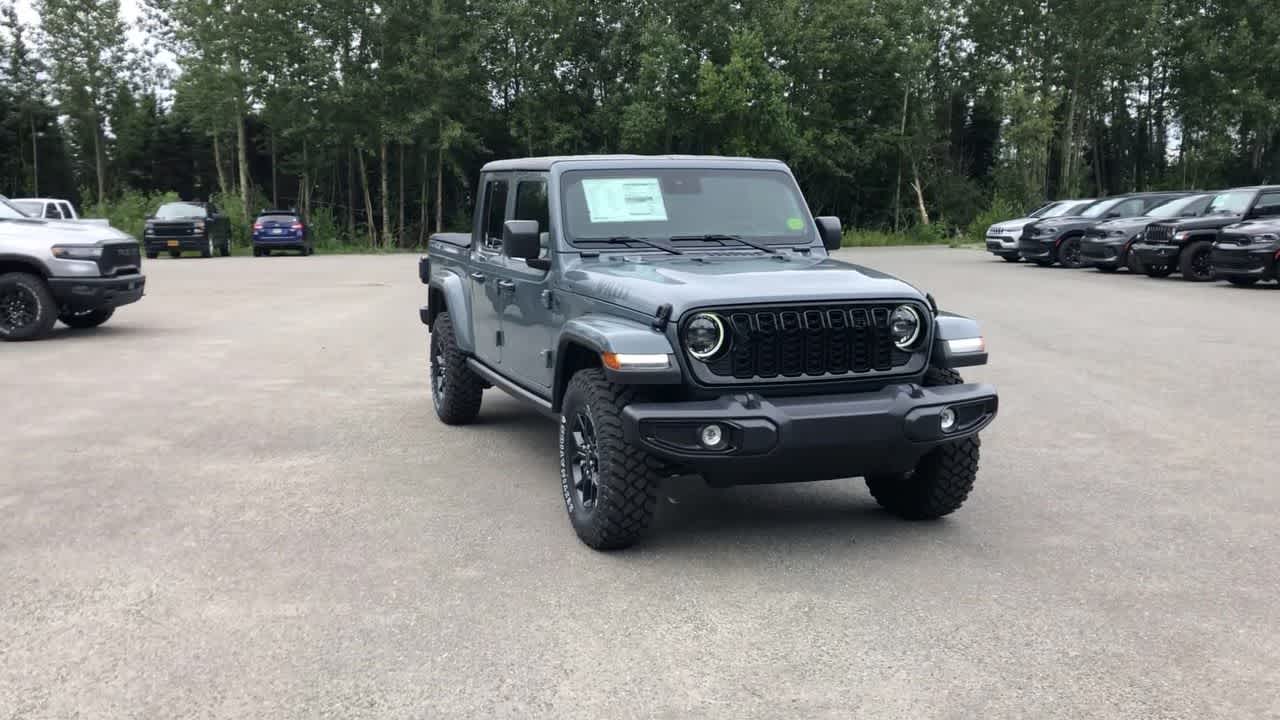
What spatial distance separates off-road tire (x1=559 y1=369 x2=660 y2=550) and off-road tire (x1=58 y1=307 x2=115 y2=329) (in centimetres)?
1225

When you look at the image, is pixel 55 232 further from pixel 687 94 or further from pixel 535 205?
pixel 687 94

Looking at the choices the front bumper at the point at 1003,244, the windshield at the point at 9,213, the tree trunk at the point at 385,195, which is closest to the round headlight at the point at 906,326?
the windshield at the point at 9,213

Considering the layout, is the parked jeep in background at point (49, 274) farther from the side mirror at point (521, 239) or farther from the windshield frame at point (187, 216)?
the windshield frame at point (187, 216)

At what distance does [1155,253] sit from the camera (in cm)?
2414

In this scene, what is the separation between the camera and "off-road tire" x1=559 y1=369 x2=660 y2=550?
5207 mm

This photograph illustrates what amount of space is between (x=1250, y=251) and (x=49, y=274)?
61.4 feet

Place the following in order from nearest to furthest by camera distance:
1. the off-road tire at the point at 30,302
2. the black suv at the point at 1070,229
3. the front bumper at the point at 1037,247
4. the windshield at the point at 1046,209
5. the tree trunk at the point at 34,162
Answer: the off-road tire at the point at 30,302 < the black suv at the point at 1070,229 < the front bumper at the point at 1037,247 < the windshield at the point at 1046,209 < the tree trunk at the point at 34,162

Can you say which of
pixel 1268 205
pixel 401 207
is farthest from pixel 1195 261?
pixel 401 207

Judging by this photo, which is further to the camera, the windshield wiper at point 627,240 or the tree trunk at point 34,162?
the tree trunk at point 34,162

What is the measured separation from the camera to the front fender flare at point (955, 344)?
554 centimetres

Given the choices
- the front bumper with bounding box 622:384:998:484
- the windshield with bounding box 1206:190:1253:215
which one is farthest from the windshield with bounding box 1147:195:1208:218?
the front bumper with bounding box 622:384:998:484

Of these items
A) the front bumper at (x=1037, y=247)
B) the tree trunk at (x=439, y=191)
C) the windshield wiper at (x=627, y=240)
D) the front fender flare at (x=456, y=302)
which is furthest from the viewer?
the tree trunk at (x=439, y=191)

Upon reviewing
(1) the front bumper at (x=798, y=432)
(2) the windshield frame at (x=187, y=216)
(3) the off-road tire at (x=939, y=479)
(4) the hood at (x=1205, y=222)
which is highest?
(2) the windshield frame at (x=187, y=216)

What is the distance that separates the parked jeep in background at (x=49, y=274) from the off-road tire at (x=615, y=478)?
10623 mm
